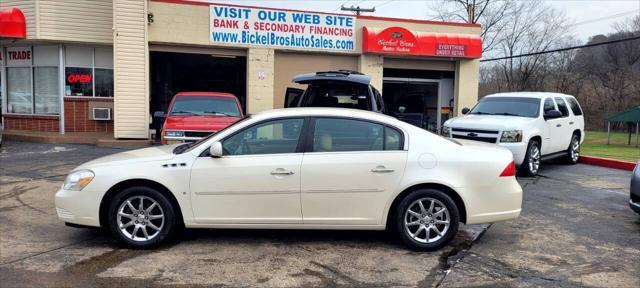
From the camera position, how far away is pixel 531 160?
1101cm

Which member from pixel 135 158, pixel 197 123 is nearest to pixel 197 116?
pixel 197 123

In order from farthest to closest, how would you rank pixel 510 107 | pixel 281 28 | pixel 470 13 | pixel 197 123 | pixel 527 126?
pixel 470 13
pixel 281 28
pixel 510 107
pixel 527 126
pixel 197 123

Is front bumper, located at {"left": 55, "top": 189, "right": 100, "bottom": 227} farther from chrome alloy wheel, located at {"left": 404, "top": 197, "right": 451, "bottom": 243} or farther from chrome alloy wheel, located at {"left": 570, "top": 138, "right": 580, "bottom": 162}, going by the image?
chrome alloy wheel, located at {"left": 570, "top": 138, "right": 580, "bottom": 162}

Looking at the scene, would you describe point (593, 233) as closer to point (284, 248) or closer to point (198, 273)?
point (284, 248)

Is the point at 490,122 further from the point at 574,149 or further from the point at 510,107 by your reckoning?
the point at 574,149

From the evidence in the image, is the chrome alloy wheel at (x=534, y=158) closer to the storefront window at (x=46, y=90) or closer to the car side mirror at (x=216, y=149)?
the car side mirror at (x=216, y=149)

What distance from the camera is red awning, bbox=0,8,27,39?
16.0m

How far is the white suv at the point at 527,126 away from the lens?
10.7 metres

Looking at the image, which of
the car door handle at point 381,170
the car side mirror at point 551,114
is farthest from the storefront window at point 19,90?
the car door handle at point 381,170

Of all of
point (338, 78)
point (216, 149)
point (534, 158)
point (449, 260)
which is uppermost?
point (338, 78)

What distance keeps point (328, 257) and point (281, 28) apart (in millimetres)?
12738

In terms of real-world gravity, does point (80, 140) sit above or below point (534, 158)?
below

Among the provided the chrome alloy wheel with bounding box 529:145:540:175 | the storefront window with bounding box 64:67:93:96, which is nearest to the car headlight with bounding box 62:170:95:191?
the chrome alloy wheel with bounding box 529:145:540:175

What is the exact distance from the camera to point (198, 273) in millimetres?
4875
